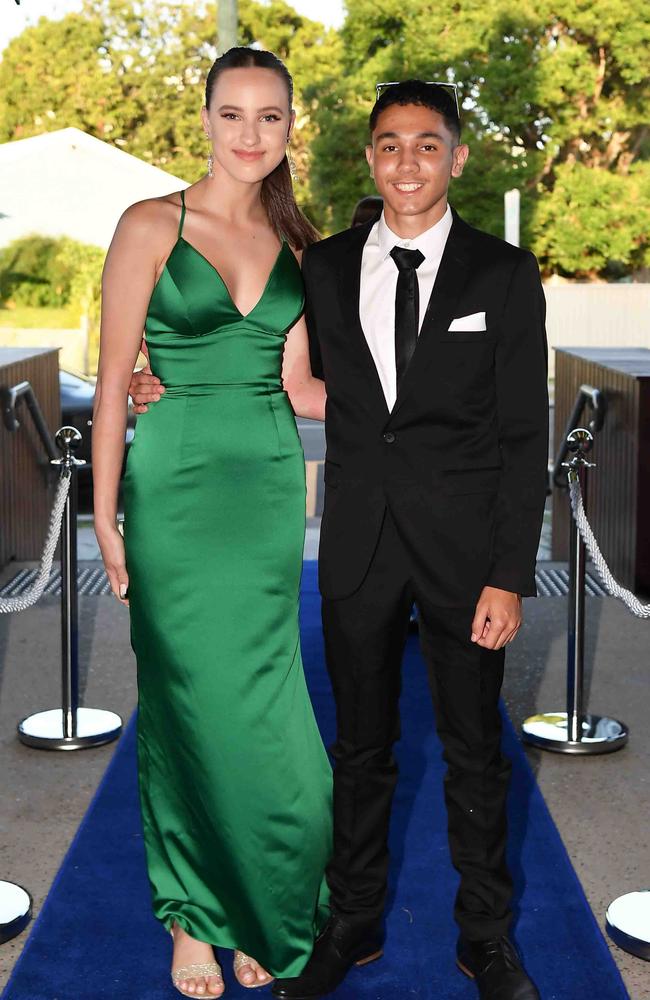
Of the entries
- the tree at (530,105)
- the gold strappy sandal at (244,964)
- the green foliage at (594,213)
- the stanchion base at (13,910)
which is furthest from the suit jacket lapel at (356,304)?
the green foliage at (594,213)

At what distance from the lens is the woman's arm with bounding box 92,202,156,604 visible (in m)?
3.29

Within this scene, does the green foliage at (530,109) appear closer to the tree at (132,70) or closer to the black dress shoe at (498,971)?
the tree at (132,70)

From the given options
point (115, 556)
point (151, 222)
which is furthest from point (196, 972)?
point (151, 222)

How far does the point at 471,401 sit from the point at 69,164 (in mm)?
12623

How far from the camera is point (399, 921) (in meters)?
3.76

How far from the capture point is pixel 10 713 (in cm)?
580

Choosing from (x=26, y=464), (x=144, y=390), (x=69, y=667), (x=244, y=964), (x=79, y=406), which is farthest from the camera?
(x=79, y=406)

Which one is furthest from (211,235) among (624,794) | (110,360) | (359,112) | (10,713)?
(359,112)

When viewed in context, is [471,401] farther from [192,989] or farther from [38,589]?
[38,589]

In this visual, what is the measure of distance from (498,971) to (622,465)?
492 cm

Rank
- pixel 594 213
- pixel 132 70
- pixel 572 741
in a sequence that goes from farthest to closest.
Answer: pixel 132 70, pixel 594 213, pixel 572 741

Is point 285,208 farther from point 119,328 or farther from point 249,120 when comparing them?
point 119,328

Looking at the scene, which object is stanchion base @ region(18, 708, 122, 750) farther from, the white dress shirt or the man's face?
the man's face

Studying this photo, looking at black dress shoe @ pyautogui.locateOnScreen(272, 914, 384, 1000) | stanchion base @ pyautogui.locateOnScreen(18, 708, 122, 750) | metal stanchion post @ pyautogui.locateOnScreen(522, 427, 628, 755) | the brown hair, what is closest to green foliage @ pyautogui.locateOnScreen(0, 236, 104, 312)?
stanchion base @ pyautogui.locateOnScreen(18, 708, 122, 750)
